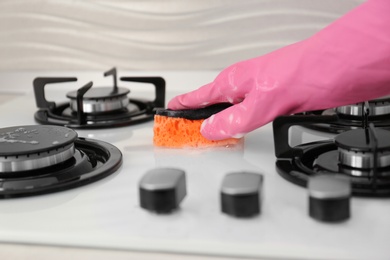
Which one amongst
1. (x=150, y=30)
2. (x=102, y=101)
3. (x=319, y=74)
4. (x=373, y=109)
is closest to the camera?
(x=319, y=74)

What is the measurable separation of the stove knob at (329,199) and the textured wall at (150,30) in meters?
0.76

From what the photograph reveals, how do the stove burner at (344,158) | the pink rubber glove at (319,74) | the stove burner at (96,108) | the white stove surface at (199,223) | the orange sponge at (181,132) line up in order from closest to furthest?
the white stove surface at (199,223) < the stove burner at (344,158) < the pink rubber glove at (319,74) < the orange sponge at (181,132) < the stove burner at (96,108)

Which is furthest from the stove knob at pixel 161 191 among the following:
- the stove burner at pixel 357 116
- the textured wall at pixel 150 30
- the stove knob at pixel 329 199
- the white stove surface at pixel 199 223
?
the textured wall at pixel 150 30

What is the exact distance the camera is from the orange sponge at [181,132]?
Result: 1.03m

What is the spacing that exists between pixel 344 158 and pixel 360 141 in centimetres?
3

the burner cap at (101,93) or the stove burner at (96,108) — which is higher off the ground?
the burner cap at (101,93)

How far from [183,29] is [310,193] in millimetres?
839

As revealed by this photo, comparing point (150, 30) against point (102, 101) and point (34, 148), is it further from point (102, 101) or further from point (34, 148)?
point (34, 148)

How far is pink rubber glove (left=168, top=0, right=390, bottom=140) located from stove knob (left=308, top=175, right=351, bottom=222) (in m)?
0.28

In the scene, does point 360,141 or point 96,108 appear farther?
point 96,108

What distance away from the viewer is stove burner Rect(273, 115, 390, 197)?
2.54 feet

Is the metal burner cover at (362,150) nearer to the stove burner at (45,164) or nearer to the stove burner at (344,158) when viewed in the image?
the stove burner at (344,158)

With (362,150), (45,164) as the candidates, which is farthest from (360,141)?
(45,164)

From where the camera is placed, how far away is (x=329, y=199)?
667 millimetres
